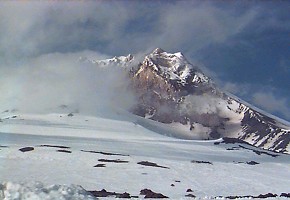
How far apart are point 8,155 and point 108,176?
911 inches

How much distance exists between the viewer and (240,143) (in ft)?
535

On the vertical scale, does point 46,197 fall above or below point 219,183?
above

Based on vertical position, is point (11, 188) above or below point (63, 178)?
above

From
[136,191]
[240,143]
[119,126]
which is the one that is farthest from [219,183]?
[119,126]

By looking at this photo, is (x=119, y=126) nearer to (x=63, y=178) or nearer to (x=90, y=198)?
(x=63, y=178)

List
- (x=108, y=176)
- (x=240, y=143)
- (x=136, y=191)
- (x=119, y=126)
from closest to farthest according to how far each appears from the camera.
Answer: (x=136, y=191), (x=108, y=176), (x=240, y=143), (x=119, y=126)

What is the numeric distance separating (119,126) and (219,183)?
474ft

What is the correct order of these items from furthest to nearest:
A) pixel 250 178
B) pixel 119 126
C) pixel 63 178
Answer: pixel 119 126 → pixel 250 178 → pixel 63 178

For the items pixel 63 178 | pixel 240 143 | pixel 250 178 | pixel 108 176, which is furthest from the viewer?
pixel 240 143

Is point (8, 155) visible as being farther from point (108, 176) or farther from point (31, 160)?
point (108, 176)

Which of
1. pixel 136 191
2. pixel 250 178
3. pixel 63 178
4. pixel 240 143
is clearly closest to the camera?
pixel 136 191

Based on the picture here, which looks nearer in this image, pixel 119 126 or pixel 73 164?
pixel 73 164

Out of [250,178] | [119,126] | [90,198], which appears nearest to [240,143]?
[119,126]

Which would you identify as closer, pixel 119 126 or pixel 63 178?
pixel 63 178
